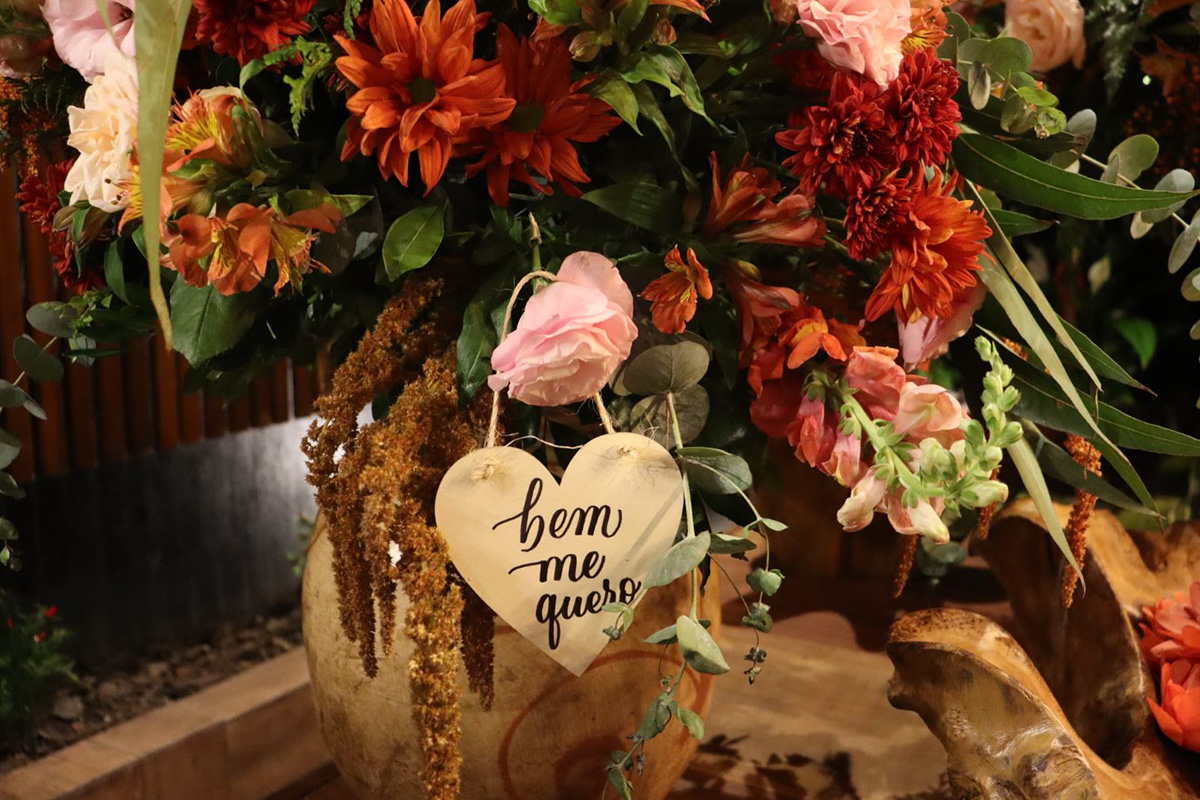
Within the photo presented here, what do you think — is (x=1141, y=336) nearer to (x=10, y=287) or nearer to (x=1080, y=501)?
(x=1080, y=501)

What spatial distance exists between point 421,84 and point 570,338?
0.13 metres

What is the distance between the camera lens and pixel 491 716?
1.77ft

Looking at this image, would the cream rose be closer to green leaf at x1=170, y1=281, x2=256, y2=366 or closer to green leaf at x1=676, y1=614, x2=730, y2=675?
green leaf at x1=170, y1=281, x2=256, y2=366

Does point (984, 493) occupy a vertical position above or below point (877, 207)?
below

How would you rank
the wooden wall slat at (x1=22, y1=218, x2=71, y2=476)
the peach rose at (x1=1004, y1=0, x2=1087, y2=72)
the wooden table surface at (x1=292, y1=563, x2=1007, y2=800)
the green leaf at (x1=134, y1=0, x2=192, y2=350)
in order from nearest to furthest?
the green leaf at (x1=134, y1=0, x2=192, y2=350), the wooden table surface at (x1=292, y1=563, x2=1007, y2=800), the peach rose at (x1=1004, y1=0, x2=1087, y2=72), the wooden wall slat at (x1=22, y1=218, x2=71, y2=476)

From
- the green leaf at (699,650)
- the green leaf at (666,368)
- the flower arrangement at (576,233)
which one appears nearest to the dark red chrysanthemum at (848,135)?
→ the flower arrangement at (576,233)

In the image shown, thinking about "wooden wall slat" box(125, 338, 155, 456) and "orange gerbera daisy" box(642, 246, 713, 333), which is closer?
"orange gerbera daisy" box(642, 246, 713, 333)

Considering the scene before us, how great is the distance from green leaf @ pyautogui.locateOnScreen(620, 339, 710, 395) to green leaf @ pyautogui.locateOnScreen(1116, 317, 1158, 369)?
91 cm

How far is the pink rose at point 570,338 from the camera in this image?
418 mm

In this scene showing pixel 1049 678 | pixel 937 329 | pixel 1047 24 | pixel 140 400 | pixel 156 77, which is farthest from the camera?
pixel 140 400

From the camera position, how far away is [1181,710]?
0.62m

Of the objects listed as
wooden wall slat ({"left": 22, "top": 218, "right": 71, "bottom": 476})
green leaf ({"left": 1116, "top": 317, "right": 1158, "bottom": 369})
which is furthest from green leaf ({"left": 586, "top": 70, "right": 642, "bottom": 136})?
green leaf ({"left": 1116, "top": 317, "right": 1158, "bottom": 369})

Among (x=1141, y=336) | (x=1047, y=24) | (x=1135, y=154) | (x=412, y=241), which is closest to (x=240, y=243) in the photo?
(x=412, y=241)

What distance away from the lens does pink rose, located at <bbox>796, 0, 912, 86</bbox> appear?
0.44 meters
